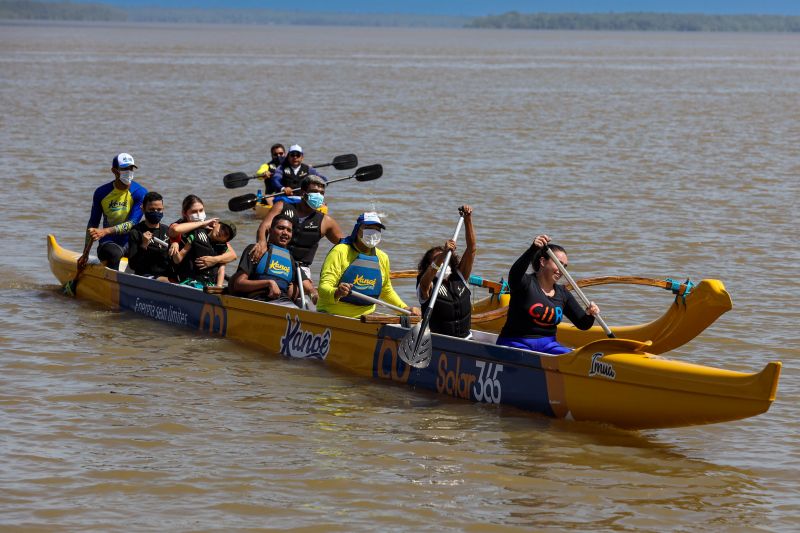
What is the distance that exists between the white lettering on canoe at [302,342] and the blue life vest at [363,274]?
593 millimetres

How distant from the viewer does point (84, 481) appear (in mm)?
9781

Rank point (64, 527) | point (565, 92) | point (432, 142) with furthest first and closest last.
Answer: point (565, 92)
point (432, 142)
point (64, 527)

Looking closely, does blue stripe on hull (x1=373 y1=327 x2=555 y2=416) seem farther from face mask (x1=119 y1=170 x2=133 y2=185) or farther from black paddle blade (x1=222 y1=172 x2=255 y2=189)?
black paddle blade (x1=222 y1=172 x2=255 y2=189)

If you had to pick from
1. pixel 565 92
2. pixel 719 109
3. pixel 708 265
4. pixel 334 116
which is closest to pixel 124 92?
pixel 334 116

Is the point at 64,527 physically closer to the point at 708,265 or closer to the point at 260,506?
the point at 260,506

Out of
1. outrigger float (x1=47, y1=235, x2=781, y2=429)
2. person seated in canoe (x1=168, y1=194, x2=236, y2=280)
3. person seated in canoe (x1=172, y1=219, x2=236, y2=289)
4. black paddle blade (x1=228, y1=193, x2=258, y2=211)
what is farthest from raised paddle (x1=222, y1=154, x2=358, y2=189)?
outrigger float (x1=47, y1=235, x2=781, y2=429)

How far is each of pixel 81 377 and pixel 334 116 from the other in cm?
3353

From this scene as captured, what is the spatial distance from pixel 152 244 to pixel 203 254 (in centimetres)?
82

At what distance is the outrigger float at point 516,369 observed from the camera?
33.9 feet

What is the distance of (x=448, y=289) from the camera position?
480 inches

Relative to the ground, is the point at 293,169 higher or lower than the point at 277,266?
higher

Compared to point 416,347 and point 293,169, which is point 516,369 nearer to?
point 416,347

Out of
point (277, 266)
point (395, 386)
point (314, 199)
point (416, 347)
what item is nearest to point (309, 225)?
point (314, 199)

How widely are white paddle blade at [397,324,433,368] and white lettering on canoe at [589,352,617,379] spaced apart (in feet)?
5.51
